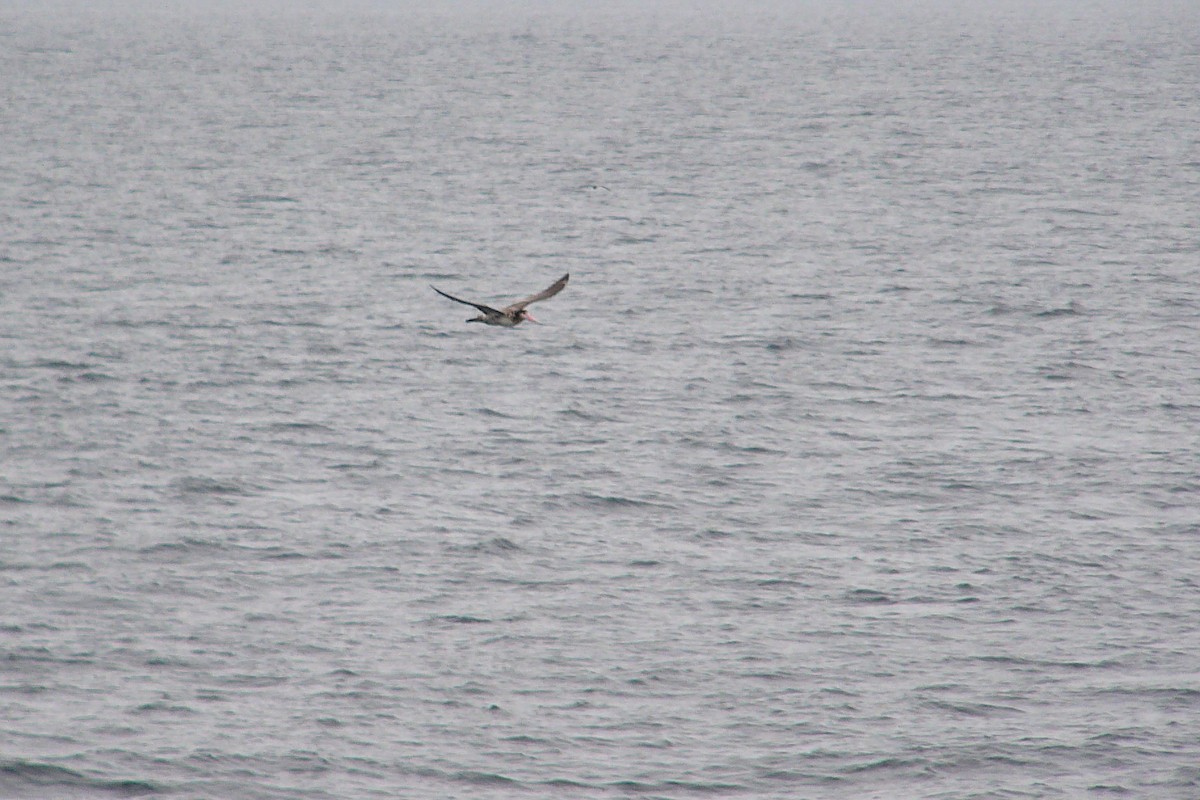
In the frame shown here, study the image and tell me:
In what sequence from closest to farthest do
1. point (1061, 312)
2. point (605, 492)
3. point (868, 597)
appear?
1. point (868, 597)
2. point (605, 492)
3. point (1061, 312)

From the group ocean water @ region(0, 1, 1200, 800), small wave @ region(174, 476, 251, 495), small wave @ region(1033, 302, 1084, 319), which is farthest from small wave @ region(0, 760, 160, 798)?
small wave @ region(1033, 302, 1084, 319)

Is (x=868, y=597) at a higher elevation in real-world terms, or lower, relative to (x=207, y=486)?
lower

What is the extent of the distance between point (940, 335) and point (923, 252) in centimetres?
1459

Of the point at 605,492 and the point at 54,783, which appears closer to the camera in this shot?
the point at 54,783

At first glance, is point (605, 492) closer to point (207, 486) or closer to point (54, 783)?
point (207, 486)

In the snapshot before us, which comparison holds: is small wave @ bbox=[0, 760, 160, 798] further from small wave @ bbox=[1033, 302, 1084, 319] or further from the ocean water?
small wave @ bbox=[1033, 302, 1084, 319]

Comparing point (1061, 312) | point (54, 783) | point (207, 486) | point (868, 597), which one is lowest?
point (54, 783)

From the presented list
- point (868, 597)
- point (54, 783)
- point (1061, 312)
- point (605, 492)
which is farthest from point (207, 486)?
point (1061, 312)

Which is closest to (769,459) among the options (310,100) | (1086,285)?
(1086,285)

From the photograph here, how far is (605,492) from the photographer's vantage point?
127 feet

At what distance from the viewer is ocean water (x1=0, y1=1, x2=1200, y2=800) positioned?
28.3m

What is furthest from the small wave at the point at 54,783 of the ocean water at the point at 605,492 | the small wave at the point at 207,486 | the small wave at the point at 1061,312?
the small wave at the point at 1061,312

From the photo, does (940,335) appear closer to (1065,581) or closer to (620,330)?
(620,330)

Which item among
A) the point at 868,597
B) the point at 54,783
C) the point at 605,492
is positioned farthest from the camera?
the point at 605,492
